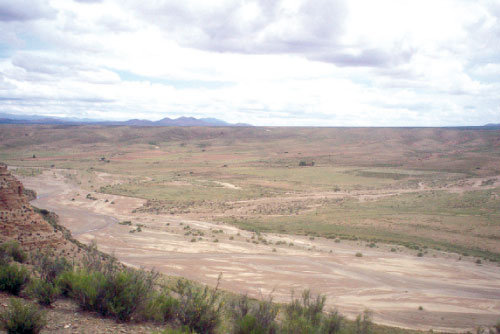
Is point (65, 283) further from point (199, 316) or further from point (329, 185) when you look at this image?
point (329, 185)

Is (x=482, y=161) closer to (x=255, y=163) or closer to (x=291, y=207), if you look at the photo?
(x=255, y=163)

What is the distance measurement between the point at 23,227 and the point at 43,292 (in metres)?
8.70

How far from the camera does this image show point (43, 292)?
26.2 feet

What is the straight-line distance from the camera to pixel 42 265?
9.34m

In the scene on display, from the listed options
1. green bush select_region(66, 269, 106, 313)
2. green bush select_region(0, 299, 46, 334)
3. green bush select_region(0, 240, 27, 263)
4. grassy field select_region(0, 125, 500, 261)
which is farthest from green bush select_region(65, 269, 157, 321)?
grassy field select_region(0, 125, 500, 261)

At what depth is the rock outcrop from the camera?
1434 cm

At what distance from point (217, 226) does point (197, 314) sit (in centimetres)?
2561

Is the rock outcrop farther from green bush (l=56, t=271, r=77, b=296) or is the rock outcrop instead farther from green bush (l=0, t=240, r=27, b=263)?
green bush (l=56, t=271, r=77, b=296)

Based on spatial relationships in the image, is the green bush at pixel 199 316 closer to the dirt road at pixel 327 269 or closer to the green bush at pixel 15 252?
the green bush at pixel 15 252

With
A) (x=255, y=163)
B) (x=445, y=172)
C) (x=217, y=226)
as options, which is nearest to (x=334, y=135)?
(x=255, y=163)

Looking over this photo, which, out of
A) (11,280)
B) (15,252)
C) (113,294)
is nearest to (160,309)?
(113,294)

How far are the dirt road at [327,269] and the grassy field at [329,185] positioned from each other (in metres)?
4.25

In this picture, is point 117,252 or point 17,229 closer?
point 17,229

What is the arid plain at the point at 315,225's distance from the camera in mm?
17984
